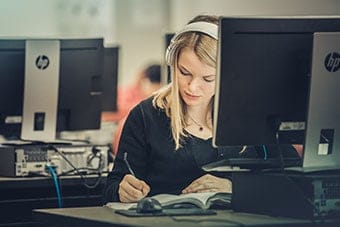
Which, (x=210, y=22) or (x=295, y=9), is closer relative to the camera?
(x=210, y=22)

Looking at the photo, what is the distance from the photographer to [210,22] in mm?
3154

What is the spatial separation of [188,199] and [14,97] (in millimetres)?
1332

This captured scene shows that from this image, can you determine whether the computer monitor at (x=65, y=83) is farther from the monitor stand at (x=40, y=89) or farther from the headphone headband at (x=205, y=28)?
the headphone headband at (x=205, y=28)

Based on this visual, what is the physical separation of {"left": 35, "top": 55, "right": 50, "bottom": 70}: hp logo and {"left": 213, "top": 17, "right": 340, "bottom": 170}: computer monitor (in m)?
1.33

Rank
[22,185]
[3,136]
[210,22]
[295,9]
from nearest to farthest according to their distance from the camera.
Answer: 1. [210,22]
2. [22,185]
3. [3,136]
4. [295,9]

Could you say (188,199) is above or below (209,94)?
below

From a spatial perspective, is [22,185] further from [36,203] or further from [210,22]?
[210,22]

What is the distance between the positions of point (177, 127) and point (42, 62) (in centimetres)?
87

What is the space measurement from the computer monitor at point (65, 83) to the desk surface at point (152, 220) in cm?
118

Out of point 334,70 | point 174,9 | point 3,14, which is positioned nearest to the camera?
point 334,70

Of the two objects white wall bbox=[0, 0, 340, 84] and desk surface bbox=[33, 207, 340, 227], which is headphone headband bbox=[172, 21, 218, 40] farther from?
white wall bbox=[0, 0, 340, 84]

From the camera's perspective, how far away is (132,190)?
3002 mm

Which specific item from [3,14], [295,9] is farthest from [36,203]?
[3,14]

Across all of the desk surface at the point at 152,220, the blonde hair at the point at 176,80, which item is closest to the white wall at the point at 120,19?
the blonde hair at the point at 176,80
